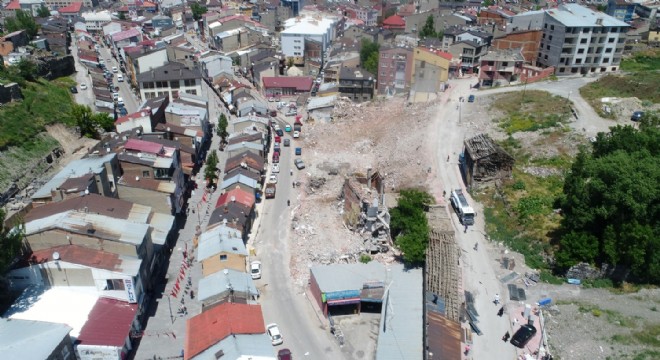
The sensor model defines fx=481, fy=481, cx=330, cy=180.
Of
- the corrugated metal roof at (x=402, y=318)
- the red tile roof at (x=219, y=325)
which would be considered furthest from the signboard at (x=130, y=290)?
the corrugated metal roof at (x=402, y=318)

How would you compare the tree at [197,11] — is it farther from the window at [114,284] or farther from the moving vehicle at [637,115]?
the window at [114,284]

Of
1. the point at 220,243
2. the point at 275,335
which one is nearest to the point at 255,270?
the point at 220,243

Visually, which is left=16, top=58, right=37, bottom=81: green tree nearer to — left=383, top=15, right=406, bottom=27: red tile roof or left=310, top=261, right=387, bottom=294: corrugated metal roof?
left=310, top=261, right=387, bottom=294: corrugated metal roof

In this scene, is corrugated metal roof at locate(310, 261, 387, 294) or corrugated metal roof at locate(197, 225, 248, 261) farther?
corrugated metal roof at locate(197, 225, 248, 261)

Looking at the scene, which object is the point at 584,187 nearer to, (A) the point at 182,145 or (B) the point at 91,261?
(B) the point at 91,261

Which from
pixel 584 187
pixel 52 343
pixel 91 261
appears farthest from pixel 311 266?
pixel 584 187

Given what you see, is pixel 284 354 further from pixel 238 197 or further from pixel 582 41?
pixel 582 41

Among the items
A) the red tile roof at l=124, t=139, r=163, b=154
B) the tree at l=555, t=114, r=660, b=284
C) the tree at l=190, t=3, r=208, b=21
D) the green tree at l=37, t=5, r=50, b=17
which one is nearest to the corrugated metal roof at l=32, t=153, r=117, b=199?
the red tile roof at l=124, t=139, r=163, b=154
